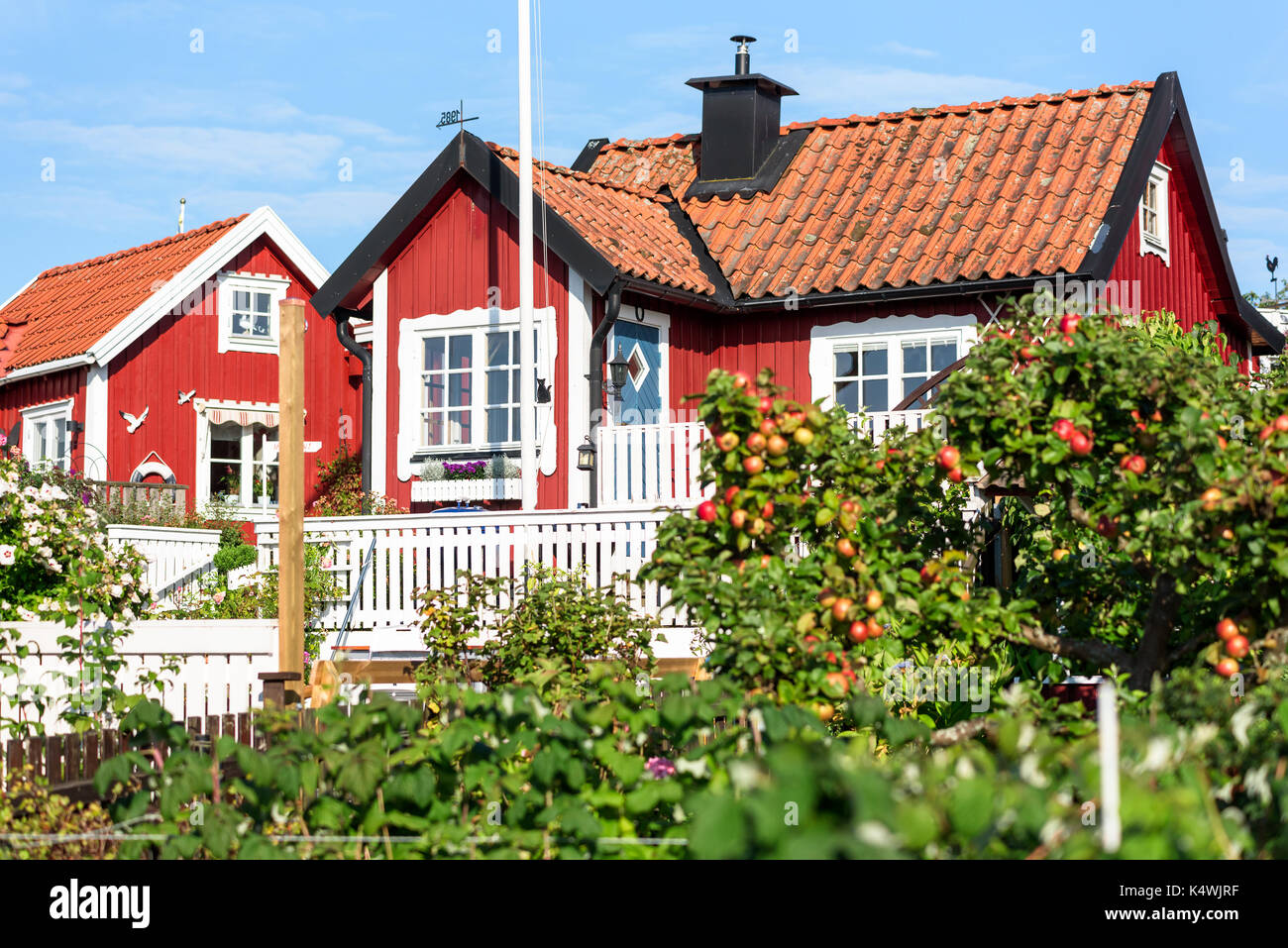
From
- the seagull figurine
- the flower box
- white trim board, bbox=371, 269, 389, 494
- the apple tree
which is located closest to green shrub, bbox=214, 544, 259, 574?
white trim board, bbox=371, 269, 389, 494

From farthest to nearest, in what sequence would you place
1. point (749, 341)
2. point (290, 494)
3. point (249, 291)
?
point (249, 291), point (749, 341), point (290, 494)

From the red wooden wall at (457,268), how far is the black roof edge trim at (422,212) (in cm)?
23

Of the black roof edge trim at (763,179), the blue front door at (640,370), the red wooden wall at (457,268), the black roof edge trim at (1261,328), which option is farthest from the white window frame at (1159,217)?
the red wooden wall at (457,268)

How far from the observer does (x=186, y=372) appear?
75.6 ft

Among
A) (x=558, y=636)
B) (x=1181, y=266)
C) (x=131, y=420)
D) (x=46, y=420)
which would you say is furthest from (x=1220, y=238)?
(x=46, y=420)

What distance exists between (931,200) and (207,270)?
41.5 ft

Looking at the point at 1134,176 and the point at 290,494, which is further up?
the point at 1134,176

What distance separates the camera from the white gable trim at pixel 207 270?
72.0 ft

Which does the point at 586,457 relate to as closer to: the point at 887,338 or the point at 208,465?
the point at 887,338

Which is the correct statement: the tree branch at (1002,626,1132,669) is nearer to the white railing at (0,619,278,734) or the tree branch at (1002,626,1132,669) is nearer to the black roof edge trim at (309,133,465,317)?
the white railing at (0,619,278,734)

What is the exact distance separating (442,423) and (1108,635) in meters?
11.0

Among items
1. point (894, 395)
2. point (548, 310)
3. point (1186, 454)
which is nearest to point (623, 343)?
point (548, 310)
